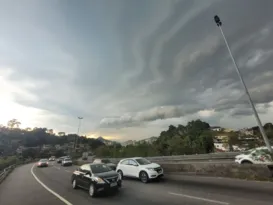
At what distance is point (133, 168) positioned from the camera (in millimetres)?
14938

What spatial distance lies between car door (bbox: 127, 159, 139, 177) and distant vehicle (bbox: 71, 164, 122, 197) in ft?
11.1

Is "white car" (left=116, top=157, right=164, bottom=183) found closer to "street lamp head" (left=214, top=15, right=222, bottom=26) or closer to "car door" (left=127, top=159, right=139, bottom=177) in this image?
"car door" (left=127, top=159, right=139, bottom=177)

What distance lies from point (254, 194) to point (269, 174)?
12.0 feet

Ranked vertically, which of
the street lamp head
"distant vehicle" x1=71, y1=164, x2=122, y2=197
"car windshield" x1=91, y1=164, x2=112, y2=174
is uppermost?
the street lamp head

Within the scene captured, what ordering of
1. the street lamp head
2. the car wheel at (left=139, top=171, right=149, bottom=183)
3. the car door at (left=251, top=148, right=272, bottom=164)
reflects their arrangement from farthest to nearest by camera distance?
the street lamp head < the car wheel at (left=139, top=171, right=149, bottom=183) < the car door at (left=251, top=148, right=272, bottom=164)

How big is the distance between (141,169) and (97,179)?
442cm

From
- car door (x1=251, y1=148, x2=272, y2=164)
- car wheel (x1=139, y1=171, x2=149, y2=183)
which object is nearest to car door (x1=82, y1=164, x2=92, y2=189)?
car wheel (x1=139, y1=171, x2=149, y2=183)

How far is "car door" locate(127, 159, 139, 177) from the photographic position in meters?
14.6

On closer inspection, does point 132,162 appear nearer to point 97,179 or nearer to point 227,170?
point 97,179

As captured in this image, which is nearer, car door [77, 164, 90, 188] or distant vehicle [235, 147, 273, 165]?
car door [77, 164, 90, 188]

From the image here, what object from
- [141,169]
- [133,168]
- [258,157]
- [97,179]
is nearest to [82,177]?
[97,179]

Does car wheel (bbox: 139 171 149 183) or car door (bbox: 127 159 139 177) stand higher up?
car door (bbox: 127 159 139 177)

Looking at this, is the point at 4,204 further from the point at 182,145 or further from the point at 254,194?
the point at 182,145

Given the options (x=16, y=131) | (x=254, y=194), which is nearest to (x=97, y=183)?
(x=254, y=194)
